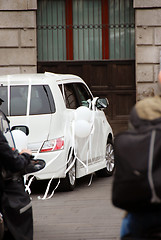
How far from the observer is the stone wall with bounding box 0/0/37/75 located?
17.5 meters

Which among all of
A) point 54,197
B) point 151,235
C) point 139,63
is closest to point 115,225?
point 54,197

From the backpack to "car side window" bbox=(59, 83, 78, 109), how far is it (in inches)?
272

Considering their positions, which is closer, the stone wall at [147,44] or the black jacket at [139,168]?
the black jacket at [139,168]

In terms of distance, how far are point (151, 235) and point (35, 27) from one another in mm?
14322

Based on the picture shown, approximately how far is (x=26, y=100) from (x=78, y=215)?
260cm

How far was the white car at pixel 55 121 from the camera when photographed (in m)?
9.70

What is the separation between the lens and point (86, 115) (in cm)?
1017

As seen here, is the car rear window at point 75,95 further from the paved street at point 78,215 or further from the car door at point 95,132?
the paved street at point 78,215

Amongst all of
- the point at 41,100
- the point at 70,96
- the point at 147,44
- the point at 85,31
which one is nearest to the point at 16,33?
the point at 85,31

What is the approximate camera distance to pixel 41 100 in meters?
Answer: 10.1

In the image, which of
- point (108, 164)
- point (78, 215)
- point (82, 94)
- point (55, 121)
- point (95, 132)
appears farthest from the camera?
point (108, 164)

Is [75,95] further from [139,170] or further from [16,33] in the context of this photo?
[139,170]

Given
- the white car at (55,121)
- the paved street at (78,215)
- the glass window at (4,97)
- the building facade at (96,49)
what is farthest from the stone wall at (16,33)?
the paved street at (78,215)

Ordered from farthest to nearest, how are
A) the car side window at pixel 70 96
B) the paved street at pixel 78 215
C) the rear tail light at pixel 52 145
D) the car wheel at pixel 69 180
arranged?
1. the car side window at pixel 70 96
2. the car wheel at pixel 69 180
3. the rear tail light at pixel 52 145
4. the paved street at pixel 78 215
